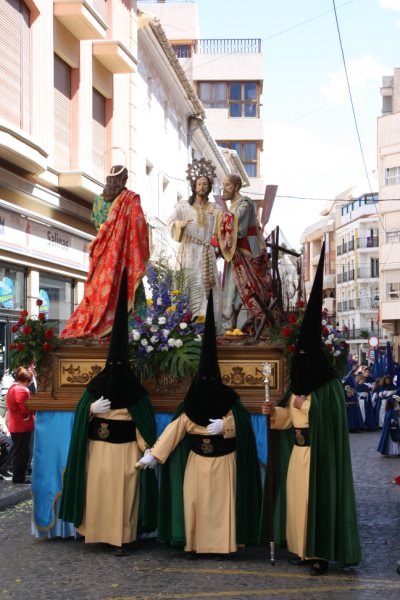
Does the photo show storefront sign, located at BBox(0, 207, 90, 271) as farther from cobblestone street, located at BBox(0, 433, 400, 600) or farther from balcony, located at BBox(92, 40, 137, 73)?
cobblestone street, located at BBox(0, 433, 400, 600)

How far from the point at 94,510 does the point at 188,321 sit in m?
1.89

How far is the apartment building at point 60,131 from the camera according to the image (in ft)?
55.6

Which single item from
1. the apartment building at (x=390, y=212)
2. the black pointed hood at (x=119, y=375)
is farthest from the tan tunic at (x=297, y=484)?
the apartment building at (x=390, y=212)

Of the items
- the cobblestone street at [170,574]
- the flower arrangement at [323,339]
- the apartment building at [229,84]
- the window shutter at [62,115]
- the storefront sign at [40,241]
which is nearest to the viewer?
the cobblestone street at [170,574]

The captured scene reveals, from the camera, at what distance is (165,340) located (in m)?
8.93

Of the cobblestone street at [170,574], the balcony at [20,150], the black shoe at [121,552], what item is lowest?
the cobblestone street at [170,574]

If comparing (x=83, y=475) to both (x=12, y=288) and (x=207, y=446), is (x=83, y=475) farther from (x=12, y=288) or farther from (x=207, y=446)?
(x=12, y=288)

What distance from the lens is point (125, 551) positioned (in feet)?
28.1

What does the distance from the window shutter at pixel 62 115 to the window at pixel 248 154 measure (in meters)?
34.4

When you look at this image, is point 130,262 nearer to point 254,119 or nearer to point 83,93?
point 83,93

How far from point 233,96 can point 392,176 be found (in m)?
9.63

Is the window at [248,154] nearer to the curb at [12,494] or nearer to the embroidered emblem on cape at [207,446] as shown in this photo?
the curb at [12,494]

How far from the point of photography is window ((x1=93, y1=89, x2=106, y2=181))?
71.5 feet

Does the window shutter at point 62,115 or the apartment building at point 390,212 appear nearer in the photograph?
the window shutter at point 62,115
